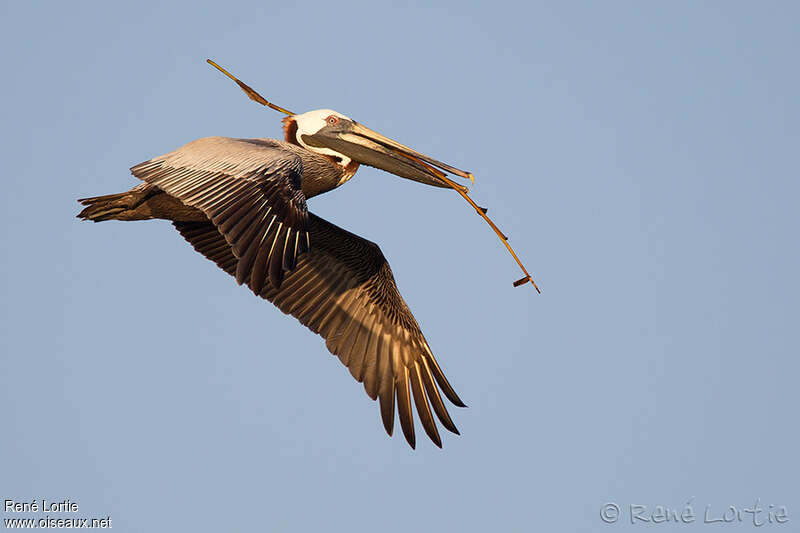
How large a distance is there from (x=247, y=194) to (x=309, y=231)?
57cm

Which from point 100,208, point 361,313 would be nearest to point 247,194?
point 100,208

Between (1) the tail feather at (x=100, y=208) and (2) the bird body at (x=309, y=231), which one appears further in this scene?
(1) the tail feather at (x=100, y=208)

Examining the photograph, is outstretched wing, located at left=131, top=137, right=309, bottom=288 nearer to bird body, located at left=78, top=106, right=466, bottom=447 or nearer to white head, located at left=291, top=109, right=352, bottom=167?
bird body, located at left=78, top=106, right=466, bottom=447

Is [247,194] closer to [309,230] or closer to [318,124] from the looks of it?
[309,230]

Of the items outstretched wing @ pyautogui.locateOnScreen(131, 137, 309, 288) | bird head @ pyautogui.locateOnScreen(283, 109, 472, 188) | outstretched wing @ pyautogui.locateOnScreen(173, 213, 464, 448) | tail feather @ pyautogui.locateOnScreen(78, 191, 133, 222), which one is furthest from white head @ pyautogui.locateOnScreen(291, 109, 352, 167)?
tail feather @ pyautogui.locateOnScreen(78, 191, 133, 222)

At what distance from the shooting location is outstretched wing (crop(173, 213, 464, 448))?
1154 centimetres

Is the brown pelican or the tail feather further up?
the tail feather

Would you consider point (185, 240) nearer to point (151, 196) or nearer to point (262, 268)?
point (151, 196)

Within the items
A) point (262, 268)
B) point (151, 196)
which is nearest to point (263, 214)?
point (262, 268)

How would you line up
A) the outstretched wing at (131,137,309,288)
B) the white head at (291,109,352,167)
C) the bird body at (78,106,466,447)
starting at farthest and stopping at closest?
the white head at (291,109,352,167) → the bird body at (78,106,466,447) → the outstretched wing at (131,137,309,288)

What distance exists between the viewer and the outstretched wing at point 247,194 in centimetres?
830

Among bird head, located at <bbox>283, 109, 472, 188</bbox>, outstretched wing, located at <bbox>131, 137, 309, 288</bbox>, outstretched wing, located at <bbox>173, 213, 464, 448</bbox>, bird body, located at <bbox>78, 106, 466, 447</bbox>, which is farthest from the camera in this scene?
outstretched wing, located at <bbox>173, 213, 464, 448</bbox>

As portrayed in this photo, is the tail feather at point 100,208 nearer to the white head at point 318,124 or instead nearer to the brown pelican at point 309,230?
the brown pelican at point 309,230

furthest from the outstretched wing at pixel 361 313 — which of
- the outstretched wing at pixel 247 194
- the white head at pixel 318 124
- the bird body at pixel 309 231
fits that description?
the outstretched wing at pixel 247 194
